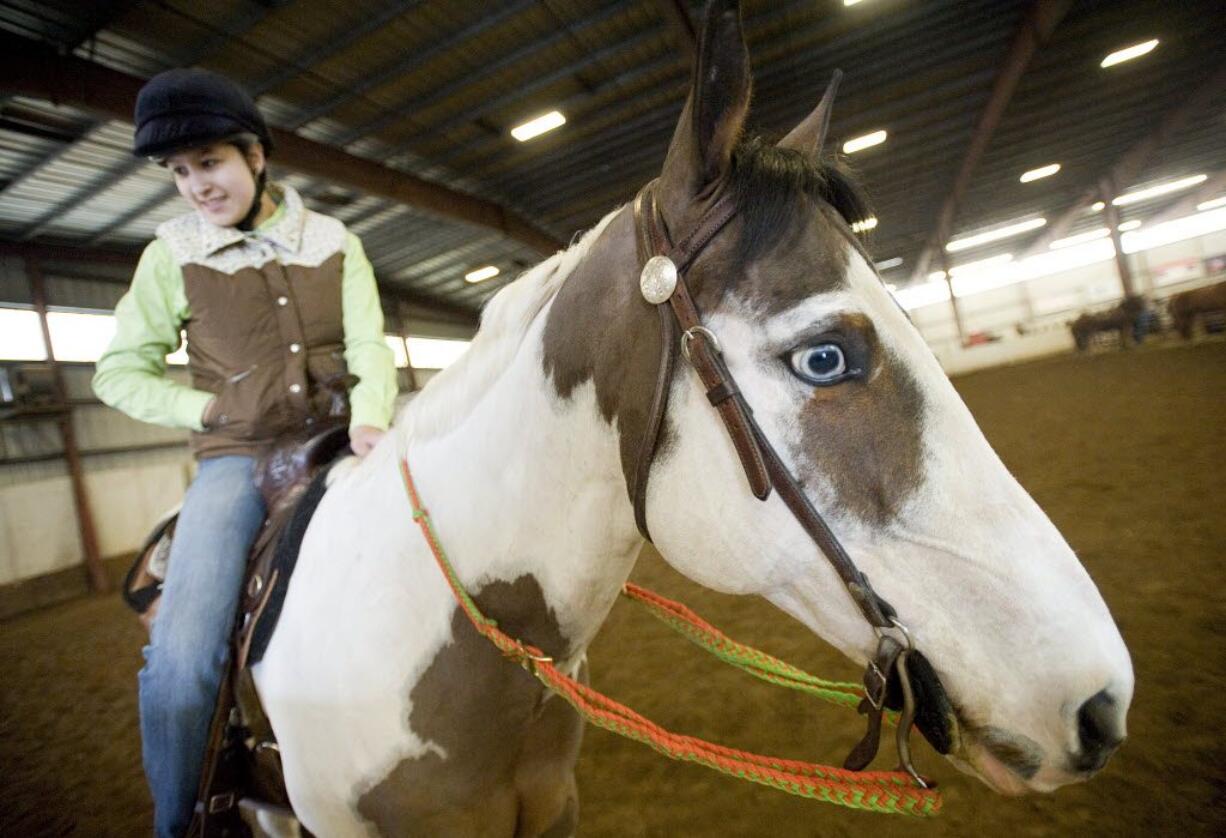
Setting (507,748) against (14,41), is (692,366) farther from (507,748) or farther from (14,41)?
(14,41)

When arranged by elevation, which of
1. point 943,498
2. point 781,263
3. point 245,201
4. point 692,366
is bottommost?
point 943,498

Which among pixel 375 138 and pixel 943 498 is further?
pixel 375 138

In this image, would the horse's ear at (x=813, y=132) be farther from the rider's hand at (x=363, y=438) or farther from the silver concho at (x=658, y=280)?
the rider's hand at (x=363, y=438)

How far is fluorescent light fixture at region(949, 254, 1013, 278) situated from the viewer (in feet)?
105

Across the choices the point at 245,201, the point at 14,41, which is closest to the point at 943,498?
the point at 245,201

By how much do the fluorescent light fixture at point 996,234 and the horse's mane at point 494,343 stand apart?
2971 centimetres

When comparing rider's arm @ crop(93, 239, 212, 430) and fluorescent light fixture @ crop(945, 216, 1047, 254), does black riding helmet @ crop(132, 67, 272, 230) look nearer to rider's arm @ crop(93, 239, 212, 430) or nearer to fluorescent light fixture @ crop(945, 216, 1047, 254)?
rider's arm @ crop(93, 239, 212, 430)

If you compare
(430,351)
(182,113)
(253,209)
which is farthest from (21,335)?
(182,113)

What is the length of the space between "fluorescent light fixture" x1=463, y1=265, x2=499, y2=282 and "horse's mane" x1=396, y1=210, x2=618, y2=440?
619 inches

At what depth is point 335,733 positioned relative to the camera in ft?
4.15

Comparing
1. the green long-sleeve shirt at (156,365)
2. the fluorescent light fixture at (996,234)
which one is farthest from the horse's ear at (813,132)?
the fluorescent light fixture at (996,234)

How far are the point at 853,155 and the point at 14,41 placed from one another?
1474 cm

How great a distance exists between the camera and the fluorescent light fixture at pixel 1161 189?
25.6 metres

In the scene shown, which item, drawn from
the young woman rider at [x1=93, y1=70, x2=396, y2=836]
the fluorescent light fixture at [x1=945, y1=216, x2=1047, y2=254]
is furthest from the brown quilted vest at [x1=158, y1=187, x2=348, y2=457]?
the fluorescent light fixture at [x1=945, y1=216, x2=1047, y2=254]
